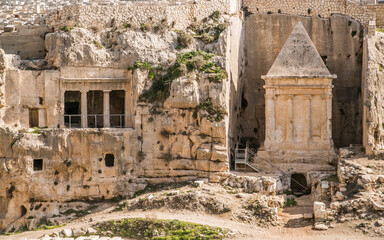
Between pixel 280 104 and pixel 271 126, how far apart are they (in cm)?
133

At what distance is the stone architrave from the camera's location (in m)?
41.8

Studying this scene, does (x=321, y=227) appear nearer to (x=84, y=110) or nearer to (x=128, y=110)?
(x=128, y=110)

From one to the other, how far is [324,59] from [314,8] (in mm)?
3294

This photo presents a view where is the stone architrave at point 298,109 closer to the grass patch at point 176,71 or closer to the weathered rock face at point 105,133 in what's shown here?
Answer: the weathered rock face at point 105,133

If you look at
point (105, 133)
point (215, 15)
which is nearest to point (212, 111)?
point (105, 133)

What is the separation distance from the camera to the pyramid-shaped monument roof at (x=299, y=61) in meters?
42.0

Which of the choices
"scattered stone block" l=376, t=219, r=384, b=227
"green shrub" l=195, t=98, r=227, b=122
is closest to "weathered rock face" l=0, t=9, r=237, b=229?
"green shrub" l=195, t=98, r=227, b=122

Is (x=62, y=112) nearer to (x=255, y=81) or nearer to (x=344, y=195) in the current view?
(x=255, y=81)

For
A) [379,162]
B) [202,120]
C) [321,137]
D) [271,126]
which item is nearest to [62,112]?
[202,120]

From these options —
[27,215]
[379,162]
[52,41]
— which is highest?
[52,41]

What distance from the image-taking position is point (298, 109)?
42.2m

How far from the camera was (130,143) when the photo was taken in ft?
133

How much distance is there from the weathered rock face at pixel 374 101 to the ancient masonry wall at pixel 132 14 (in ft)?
29.4

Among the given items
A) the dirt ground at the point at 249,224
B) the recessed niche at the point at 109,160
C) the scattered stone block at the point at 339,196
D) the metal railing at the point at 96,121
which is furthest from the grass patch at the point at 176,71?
the scattered stone block at the point at 339,196
